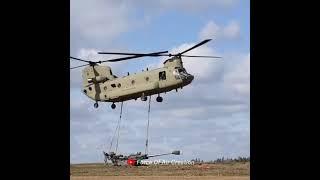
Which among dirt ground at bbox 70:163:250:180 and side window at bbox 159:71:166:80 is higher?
side window at bbox 159:71:166:80

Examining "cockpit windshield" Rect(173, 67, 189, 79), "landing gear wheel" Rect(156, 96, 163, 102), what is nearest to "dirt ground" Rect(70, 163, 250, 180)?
"landing gear wheel" Rect(156, 96, 163, 102)

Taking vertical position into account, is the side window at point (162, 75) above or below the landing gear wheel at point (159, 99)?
above

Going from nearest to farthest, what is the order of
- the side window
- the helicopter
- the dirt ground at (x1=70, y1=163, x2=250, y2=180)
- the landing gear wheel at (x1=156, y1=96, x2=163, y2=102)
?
the dirt ground at (x1=70, y1=163, x2=250, y2=180) < the side window < the landing gear wheel at (x1=156, y1=96, x2=163, y2=102) < the helicopter

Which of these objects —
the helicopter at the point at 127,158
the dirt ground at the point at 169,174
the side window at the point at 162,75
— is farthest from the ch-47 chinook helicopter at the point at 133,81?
the helicopter at the point at 127,158

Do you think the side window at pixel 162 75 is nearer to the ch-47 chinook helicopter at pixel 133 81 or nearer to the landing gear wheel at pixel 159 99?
the ch-47 chinook helicopter at pixel 133 81

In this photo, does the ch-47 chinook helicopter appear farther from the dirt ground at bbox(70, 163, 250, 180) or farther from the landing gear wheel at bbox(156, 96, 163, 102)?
the dirt ground at bbox(70, 163, 250, 180)

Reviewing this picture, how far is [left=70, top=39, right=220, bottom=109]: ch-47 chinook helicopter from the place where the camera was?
1319 inches

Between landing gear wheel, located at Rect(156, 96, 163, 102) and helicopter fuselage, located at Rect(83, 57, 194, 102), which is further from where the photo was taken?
landing gear wheel, located at Rect(156, 96, 163, 102)

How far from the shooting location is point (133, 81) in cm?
3562

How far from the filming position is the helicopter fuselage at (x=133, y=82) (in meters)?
33.5
